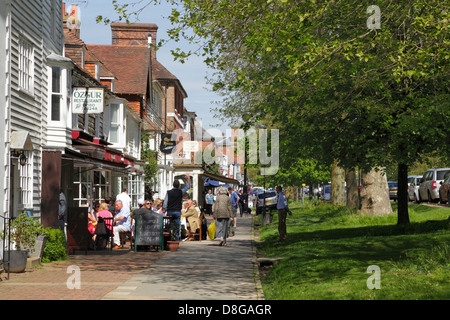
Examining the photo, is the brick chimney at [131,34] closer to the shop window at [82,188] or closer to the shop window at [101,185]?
the shop window at [101,185]

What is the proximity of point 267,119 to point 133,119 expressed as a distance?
24.1 feet

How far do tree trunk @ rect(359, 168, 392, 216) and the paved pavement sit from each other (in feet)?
39.7

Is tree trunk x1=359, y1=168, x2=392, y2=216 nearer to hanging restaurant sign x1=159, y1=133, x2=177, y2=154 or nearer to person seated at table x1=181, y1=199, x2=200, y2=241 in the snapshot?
person seated at table x1=181, y1=199, x2=200, y2=241

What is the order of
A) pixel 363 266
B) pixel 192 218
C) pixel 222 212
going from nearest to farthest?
1. pixel 363 266
2. pixel 222 212
3. pixel 192 218

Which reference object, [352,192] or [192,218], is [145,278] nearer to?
[192,218]

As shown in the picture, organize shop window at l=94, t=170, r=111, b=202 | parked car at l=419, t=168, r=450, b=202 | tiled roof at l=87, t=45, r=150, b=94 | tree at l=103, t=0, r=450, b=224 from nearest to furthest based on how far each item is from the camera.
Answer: tree at l=103, t=0, r=450, b=224 < shop window at l=94, t=170, r=111, b=202 < parked car at l=419, t=168, r=450, b=202 < tiled roof at l=87, t=45, r=150, b=94

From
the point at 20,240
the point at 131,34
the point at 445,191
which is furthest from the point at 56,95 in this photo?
the point at 131,34

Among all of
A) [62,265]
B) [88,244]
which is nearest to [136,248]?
[88,244]

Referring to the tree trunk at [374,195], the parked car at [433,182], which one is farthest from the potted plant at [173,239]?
the parked car at [433,182]

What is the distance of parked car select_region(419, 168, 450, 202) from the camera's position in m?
37.6

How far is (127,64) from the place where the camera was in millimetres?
45656

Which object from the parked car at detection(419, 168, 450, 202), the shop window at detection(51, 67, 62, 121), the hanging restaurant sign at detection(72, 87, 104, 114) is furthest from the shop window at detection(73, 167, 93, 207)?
the parked car at detection(419, 168, 450, 202)

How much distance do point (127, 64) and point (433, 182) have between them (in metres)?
19.1

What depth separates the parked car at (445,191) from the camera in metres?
32.6
